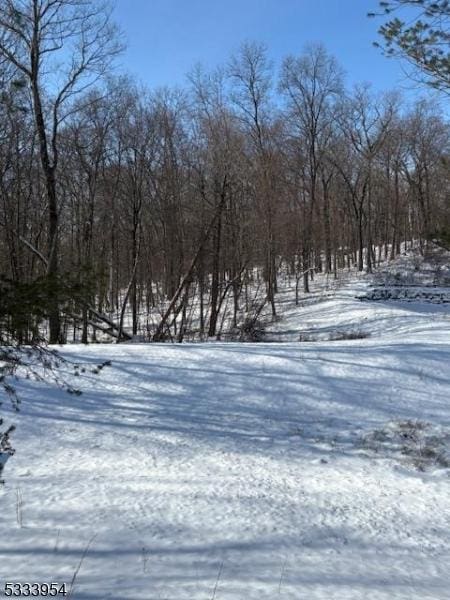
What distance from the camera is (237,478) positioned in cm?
438

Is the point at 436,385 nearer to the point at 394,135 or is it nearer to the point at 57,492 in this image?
the point at 57,492

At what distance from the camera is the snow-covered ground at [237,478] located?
2945 mm

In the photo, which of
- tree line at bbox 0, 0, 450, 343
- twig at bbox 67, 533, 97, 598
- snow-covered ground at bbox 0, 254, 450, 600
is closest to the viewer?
twig at bbox 67, 533, 97, 598

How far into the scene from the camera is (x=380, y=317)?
62.3ft

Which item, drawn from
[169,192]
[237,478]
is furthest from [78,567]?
[169,192]

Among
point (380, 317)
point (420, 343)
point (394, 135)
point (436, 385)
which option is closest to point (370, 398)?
point (436, 385)

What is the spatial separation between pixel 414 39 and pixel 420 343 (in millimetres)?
5108

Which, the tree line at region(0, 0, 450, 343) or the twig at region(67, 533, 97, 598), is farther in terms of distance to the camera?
the tree line at region(0, 0, 450, 343)

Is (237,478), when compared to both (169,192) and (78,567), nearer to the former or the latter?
(78,567)

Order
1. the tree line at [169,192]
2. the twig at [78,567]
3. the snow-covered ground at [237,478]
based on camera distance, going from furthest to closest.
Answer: the tree line at [169,192]
the snow-covered ground at [237,478]
the twig at [78,567]

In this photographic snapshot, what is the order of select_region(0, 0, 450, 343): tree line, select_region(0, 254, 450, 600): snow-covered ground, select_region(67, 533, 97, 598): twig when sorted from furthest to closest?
select_region(0, 0, 450, 343): tree line < select_region(0, 254, 450, 600): snow-covered ground < select_region(67, 533, 97, 598): twig

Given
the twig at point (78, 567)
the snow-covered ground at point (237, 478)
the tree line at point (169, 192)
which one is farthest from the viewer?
the tree line at point (169, 192)

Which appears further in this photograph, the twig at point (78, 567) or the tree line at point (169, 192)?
the tree line at point (169, 192)

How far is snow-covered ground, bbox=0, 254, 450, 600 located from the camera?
9.66 ft
